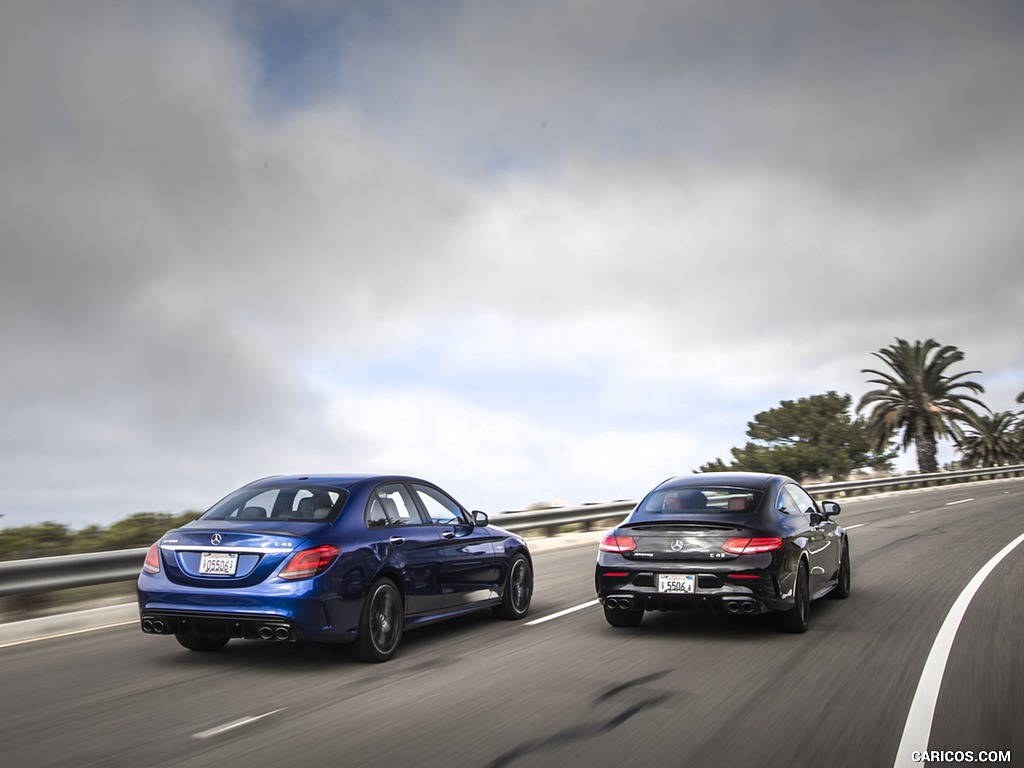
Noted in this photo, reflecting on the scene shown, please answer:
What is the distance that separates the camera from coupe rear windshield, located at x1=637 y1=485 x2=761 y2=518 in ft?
30.0

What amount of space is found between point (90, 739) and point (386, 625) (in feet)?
8.71

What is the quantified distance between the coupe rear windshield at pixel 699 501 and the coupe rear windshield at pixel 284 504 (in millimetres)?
3121

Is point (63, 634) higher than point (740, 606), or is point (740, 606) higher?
point (63, 634)

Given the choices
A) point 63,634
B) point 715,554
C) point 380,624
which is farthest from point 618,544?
point 63,634

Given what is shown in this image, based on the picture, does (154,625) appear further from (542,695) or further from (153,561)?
(542,695)

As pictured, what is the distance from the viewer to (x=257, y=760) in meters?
5.05

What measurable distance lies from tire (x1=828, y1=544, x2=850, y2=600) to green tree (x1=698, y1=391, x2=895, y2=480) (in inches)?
1805

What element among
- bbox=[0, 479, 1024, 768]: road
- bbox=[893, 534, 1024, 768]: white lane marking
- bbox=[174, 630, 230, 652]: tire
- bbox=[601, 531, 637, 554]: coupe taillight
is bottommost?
bbox=[893, 534, 1024, 768]: white lane marking

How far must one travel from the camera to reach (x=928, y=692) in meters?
6.55

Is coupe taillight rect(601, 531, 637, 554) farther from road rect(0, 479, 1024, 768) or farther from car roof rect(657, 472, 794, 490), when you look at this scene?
car roof rect(657, 472, 794, 490)

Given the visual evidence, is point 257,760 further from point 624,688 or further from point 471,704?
point 624,688

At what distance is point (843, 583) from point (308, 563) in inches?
264

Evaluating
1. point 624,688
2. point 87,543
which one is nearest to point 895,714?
point 624,688

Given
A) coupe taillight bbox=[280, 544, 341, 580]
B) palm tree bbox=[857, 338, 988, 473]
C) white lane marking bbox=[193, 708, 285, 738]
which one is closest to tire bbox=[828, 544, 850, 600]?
coupe taillight bbox=[280, 544, 341, 580]
